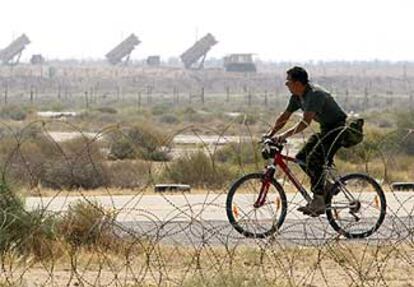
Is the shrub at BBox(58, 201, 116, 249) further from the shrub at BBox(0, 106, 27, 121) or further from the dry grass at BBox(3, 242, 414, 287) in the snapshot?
the shrub at BBox(0, 106, 27, 121)

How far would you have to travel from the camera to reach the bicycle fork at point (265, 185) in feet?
43.5

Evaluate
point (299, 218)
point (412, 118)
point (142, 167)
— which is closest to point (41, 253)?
point (299, 218)

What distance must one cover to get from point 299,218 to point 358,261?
136 inches

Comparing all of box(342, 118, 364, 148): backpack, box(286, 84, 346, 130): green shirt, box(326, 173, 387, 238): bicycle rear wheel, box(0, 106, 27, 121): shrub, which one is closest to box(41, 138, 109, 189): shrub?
box(326, 173, 387, 238): bicycle rear wheel

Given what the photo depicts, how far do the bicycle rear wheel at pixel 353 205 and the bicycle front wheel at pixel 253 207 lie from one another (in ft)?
2.08

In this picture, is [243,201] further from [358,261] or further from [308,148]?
[358,261]

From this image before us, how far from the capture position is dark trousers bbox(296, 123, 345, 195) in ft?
41.9

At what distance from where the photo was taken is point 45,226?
1223 cm

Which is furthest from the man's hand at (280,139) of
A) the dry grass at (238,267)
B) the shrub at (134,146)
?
the shrub at (134,146)

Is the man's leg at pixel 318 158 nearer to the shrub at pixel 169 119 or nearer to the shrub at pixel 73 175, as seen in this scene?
the shrub at pixel 73 175

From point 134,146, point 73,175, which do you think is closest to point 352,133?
point 73,175

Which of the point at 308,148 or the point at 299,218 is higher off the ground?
the point at 308,148

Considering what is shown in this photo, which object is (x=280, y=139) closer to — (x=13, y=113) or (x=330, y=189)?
(x=330, y=189)

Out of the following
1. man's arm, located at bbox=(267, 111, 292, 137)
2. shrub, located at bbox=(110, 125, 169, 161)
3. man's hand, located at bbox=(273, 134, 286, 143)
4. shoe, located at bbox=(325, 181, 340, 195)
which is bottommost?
shrub, located at bbox=(110, 125, 169, 161)
